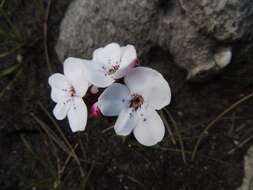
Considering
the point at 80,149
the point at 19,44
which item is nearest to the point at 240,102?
the point at 80,149

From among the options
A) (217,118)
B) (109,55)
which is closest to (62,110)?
(109,55)

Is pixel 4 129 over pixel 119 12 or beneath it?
beneath

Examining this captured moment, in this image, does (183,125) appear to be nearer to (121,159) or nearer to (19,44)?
(121,159)

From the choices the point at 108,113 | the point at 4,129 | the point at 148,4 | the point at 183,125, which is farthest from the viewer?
the point at 4,129

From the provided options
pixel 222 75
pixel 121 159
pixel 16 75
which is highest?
pixel 16 75

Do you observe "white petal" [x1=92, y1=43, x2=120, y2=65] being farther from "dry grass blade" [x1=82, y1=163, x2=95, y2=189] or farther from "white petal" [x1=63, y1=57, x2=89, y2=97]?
"dry grass blade" [x1=82, y1=163, x2=95, y2=189]

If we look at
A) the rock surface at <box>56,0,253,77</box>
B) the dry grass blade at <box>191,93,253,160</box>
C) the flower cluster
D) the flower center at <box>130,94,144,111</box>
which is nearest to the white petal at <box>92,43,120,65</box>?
the flower cluster

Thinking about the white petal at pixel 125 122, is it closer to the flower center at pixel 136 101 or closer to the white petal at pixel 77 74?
the flower center at pixel 136 101
